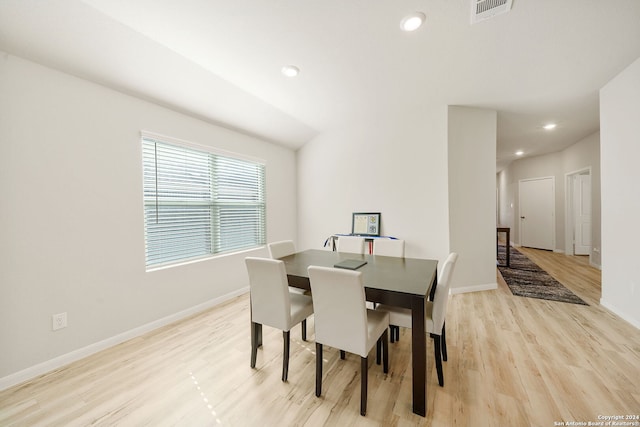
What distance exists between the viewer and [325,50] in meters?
2.16

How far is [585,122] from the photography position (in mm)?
4012

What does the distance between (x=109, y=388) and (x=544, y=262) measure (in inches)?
273

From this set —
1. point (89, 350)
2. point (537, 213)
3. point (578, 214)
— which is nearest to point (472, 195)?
point (578, 214)

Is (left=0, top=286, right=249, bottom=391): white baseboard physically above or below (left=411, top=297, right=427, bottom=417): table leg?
below

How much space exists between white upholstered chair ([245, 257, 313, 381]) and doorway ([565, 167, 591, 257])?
6.88 meters

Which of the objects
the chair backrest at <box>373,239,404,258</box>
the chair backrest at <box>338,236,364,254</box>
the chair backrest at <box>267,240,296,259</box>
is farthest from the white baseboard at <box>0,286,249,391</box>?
the chair backrest at <box>373,239,404,258</box>

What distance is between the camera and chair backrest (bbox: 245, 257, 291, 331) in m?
1.72

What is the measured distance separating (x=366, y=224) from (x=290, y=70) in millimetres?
2369

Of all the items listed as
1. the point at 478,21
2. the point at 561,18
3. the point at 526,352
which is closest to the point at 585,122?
the point at 561,18

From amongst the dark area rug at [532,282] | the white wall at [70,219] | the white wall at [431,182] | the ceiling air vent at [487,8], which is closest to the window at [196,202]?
the white wall at [70,219]

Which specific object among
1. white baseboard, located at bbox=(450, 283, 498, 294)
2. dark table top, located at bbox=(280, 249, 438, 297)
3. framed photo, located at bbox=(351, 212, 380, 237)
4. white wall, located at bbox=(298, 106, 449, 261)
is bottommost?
white baseboard, located at bbox=(450, 283, 498, 294)

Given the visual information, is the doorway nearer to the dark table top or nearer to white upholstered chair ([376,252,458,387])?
the dark table top

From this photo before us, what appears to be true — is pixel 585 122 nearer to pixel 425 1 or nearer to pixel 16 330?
pixel 425 1

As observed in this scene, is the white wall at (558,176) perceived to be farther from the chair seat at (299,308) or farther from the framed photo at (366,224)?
the chair seat at (299,308)
